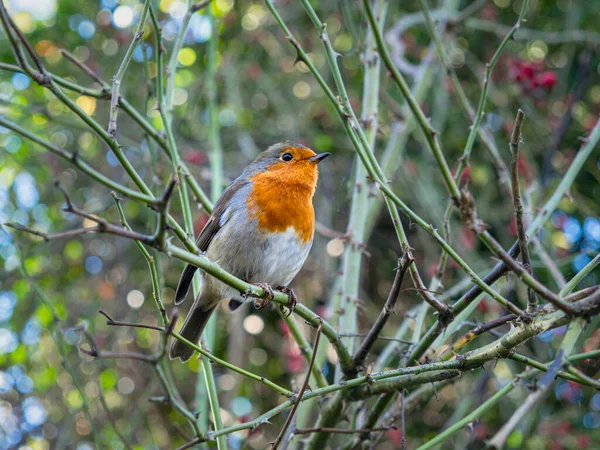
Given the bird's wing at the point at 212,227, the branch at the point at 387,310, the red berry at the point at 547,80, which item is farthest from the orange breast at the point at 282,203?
the red berry at the point at 547,80

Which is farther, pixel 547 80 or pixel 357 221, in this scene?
pixel 547 80

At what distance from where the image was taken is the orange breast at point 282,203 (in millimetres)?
3447

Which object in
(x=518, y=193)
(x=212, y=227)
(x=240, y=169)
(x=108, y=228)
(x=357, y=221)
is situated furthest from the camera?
(x=240, y=169)

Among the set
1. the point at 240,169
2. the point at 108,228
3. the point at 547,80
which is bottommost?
the point at 240,169

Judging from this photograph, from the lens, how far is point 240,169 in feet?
18.2

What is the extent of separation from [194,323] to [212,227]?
1.95ft

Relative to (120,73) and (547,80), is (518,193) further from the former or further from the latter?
(547,80)

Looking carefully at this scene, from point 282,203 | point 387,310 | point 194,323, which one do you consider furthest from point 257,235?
point 387,310

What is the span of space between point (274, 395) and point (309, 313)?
2948 mm

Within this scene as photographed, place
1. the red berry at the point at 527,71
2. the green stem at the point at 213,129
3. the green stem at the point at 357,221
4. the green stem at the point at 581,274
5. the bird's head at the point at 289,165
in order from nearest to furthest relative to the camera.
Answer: the green stem at the point at 581,274
the green stem at the point at 357,221
the green stem at the point at 213,129
the bird's head at the point at 289,165
the red berry at the point at 527,71

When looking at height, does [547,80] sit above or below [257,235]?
above

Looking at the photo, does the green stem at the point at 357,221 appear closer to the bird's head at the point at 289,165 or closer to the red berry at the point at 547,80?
the bird's head at the point at 289,165

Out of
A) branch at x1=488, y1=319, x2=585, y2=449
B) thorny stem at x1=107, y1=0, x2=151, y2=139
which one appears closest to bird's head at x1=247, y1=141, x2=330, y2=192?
thorny stem at x1=107, y1=0, x2=151, y2=139

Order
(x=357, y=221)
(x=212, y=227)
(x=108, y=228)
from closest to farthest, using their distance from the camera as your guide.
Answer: (x=108, y=228), (x=357, y=221), (x=212, y=227)
